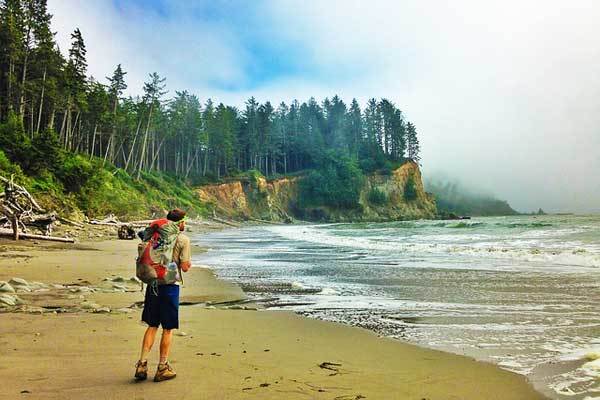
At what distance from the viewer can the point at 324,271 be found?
489 inches

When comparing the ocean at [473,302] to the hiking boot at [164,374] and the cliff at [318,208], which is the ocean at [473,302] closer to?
the hiking boot at [164,374]

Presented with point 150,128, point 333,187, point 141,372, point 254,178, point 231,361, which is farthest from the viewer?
point 333,187

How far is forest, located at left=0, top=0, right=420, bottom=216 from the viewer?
3494 centimetres

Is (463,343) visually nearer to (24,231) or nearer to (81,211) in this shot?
(24,231)

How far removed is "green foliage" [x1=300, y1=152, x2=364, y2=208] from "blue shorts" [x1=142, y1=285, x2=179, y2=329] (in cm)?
9108

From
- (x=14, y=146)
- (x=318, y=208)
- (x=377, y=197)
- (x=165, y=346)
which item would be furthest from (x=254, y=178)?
(x=165, y=346)

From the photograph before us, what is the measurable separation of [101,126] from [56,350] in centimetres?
5613

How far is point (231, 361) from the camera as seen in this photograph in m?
4.25

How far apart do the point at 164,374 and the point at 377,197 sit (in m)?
97.3

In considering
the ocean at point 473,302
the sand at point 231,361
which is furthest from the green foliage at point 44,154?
the sand at point 231,361

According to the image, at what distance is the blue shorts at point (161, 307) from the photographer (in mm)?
3965

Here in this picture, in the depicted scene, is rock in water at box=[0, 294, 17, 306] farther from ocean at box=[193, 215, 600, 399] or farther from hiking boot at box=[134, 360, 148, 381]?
ocean at box=[193, 215, 600, 399]

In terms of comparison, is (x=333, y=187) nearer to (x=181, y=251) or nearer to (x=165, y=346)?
(x=181, y=251)

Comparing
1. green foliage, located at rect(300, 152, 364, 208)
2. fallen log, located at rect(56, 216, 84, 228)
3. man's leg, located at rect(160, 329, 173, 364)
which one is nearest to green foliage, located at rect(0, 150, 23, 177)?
fallen log, located at rect(56, 216, 84, 228)
